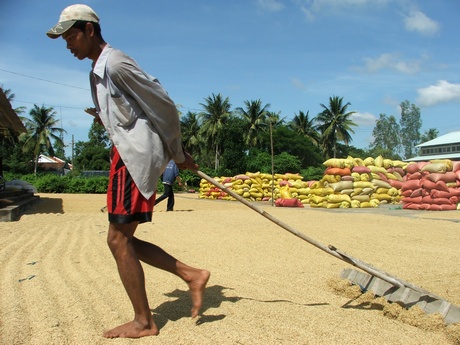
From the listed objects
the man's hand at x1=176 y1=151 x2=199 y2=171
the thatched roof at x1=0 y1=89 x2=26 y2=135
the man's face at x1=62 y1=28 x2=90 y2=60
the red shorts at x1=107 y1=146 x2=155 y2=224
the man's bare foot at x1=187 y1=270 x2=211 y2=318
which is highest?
the thatched roof at x1=0 y1=89 x2=26 y2=135

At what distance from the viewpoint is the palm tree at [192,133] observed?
1949 inches

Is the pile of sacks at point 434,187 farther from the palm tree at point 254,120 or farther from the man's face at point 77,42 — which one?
the palm tree at point 254,120

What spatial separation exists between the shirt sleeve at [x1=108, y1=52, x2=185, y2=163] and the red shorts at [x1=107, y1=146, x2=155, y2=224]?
10.4 inches

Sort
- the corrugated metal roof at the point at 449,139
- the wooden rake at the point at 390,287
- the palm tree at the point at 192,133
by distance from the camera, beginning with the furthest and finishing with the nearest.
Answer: the palm tree at the point at 192,133
the corrugated metal roof at the point at 449,139
the wooden rake at the point at 390,287

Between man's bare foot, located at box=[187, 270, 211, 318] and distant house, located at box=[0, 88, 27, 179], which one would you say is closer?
man's bare foot, located at box=[187, 270, 211, 318]

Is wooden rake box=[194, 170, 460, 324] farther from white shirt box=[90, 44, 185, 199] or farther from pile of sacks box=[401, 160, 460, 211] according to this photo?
pile of sacks box=[401, 160, 460, 211]

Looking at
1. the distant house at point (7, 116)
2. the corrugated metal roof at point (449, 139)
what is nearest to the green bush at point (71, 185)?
the distant house at point (7, 116)

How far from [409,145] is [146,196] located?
2875 inches

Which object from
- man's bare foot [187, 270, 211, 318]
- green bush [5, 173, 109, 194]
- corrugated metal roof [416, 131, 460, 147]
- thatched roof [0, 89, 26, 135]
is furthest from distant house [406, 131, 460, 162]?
man's bare foot [187, 270, 211, 318]

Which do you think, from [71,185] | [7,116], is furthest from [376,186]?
[71,185]

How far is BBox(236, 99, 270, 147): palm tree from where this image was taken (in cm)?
4650

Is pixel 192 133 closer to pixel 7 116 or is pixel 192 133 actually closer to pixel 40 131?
pixel 40 131

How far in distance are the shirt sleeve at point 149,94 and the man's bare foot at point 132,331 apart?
87cm

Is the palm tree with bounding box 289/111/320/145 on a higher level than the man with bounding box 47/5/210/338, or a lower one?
higher
